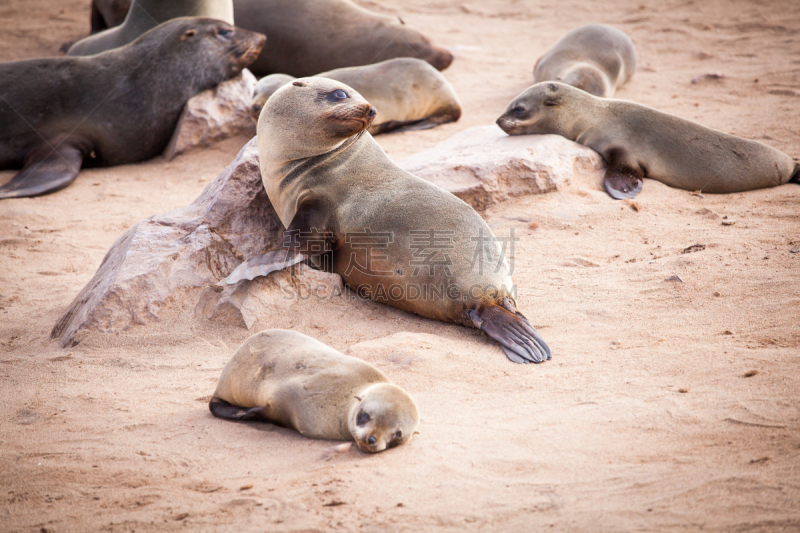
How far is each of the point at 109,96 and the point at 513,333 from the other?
17.9 feet

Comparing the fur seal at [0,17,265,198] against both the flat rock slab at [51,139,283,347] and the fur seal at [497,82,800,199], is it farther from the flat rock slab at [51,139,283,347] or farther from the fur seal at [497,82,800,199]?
the fur seal at [497,82,800,199]

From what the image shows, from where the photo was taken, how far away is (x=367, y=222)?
4.07 metres

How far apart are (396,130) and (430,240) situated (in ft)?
12.8

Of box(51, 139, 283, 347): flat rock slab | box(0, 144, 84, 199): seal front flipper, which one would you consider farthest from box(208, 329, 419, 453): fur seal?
box(0, 144, 84, 199): seal front flipper

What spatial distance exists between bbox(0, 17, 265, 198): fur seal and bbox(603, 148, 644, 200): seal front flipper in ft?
13.7

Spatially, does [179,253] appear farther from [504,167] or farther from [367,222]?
[504,167]

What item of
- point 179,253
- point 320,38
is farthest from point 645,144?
point 320,38

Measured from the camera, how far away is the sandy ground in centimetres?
226

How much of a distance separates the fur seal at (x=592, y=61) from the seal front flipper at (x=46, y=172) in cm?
509

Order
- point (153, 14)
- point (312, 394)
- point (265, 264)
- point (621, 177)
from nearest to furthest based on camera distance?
point (312, 394)
point (265, 264)
point (621, 177)
point (153, 14)

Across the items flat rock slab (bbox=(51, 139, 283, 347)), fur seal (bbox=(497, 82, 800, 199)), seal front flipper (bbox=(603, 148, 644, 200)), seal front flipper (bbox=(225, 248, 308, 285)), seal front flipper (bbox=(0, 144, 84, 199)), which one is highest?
fur seal (bbox=(497, 82, 800, 199))

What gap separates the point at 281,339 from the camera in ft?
10.1

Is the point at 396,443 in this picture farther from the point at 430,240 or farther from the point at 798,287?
the point at 798,287

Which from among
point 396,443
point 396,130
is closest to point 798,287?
point 396,443
